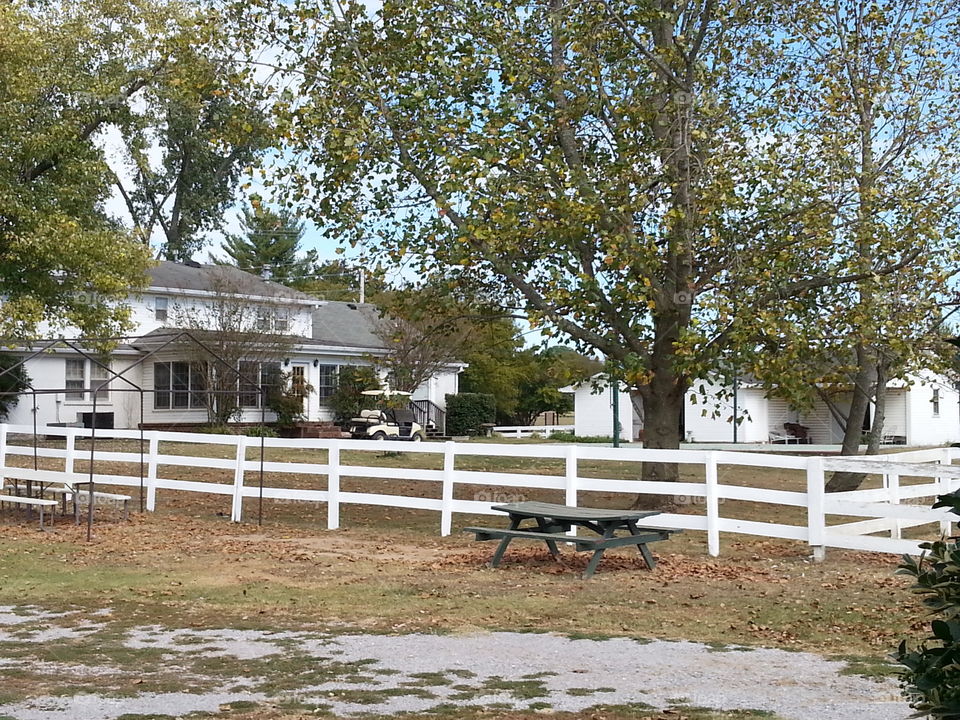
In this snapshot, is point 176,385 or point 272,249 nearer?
point 176,385

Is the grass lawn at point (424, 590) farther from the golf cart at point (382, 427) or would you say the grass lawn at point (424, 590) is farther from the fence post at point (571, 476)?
the golf cart at point (382, 427)

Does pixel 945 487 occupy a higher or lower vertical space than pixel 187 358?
lower

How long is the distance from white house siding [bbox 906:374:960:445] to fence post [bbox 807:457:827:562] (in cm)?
3570

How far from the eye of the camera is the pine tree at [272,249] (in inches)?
2566

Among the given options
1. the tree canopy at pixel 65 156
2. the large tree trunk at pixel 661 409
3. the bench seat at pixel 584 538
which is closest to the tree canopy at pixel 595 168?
the large tree trunk at pixel 661 409

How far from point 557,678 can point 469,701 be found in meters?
0.86

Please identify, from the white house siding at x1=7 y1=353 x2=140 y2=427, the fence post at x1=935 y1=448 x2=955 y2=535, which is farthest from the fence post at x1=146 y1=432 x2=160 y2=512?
the white house siding at x1=7 y1=353 x2=140 y2=427

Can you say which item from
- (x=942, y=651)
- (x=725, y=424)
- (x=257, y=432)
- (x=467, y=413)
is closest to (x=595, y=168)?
(x=942, y=651)

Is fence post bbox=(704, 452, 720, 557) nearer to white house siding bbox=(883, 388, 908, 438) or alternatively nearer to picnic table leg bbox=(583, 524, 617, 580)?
picnic table leg bbox=(583, 524, 617, 580)

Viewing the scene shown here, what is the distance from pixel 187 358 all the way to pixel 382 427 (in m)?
6.52

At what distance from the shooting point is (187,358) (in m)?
35.9

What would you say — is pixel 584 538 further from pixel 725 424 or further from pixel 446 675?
pixel 725 424

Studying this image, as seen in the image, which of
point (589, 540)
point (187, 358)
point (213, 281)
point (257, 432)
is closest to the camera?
point (589, 540)

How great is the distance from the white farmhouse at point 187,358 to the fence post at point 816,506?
24.2 metres
